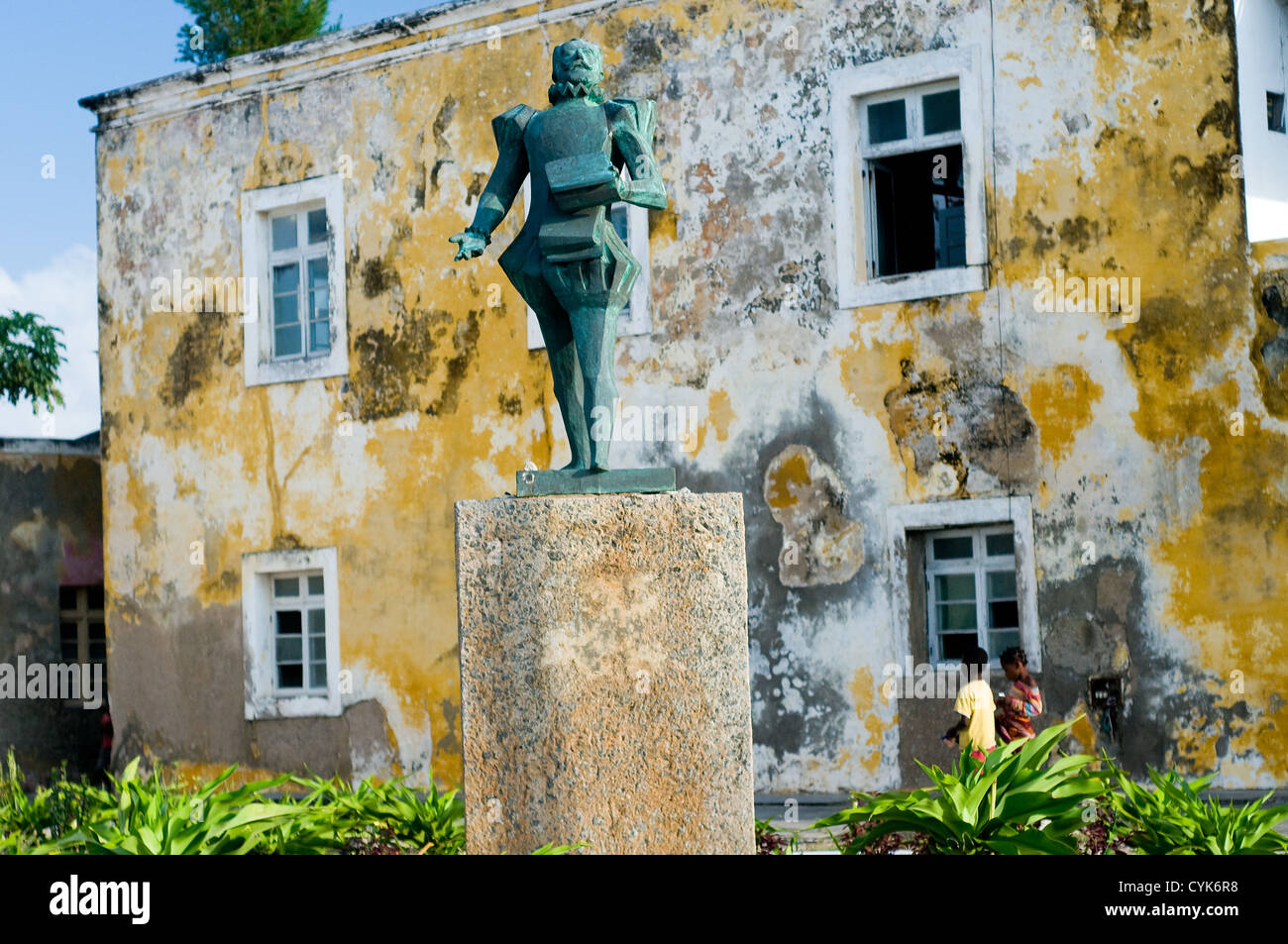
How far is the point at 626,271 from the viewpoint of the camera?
6.80 metres

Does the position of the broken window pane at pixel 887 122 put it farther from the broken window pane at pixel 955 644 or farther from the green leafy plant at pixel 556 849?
the green leafy plant at pixel 556 849

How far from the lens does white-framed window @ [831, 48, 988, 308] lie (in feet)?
40.3

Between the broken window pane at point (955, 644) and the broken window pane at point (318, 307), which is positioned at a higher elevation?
the broken window pane at point (318, 307)

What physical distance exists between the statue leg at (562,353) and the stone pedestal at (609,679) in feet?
1.77

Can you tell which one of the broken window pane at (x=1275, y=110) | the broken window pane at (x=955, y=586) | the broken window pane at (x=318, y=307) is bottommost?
the broken window pane at (x=955, y=586)

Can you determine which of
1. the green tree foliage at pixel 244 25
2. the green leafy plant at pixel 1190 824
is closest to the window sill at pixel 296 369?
the green leafy plant at pixel 1190 824

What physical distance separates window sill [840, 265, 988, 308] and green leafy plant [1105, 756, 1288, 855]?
577 cm

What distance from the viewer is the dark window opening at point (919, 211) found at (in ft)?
42.2

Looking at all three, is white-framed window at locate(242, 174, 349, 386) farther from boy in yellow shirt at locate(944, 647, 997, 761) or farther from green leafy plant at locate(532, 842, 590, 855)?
green leafy plant at locate(532, 842, 590, 855)

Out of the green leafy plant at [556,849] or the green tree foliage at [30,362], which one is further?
the green tree foliage at [30,362]

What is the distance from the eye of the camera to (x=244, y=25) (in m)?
29.3

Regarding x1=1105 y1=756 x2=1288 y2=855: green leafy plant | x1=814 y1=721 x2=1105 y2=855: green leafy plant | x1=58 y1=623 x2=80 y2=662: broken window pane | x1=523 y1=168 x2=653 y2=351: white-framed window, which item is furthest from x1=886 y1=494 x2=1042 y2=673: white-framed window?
x1=58 y1=623 x2=80 y2=662: broken window pane

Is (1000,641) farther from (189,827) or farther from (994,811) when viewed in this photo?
(189,827)
